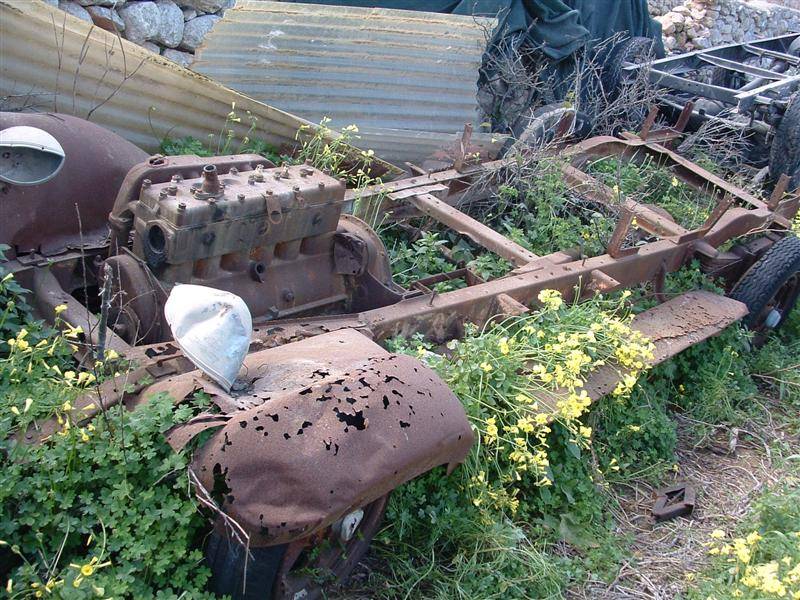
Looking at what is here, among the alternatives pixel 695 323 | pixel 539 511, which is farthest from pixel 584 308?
pixel 539 511

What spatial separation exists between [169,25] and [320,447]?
16.4 ft

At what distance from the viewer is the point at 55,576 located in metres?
2.28

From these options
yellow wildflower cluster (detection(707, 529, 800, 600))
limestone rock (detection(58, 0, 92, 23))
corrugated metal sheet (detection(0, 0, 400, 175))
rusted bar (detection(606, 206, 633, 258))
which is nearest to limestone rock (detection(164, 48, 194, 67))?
limestone rock (detection(58, 0, 92, 23))

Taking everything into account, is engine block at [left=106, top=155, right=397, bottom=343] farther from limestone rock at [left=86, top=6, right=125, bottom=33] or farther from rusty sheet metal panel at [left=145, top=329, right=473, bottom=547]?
limestone rock at [left=86, top=6, right=125, bottom=33]

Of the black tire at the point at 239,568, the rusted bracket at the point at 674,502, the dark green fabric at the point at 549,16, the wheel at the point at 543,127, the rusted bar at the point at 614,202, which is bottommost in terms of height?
the rusted bracket at the point at 674,502

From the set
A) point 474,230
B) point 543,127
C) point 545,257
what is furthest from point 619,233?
point 543,127

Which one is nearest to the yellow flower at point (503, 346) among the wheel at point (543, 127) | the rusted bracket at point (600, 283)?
the rusted bracket at point (600, 283)

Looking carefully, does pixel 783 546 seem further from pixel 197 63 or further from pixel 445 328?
pixel 197 63

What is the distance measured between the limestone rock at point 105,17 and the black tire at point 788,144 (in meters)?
5.56

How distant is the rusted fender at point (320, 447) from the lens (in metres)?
2.20

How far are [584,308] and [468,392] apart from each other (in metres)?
1.20

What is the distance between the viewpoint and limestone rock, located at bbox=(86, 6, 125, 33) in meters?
5.73

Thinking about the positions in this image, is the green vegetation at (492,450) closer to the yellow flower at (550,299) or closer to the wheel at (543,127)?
the yellow flower at (550,299)

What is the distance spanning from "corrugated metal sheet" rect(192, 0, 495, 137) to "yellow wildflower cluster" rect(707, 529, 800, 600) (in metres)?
4.02
